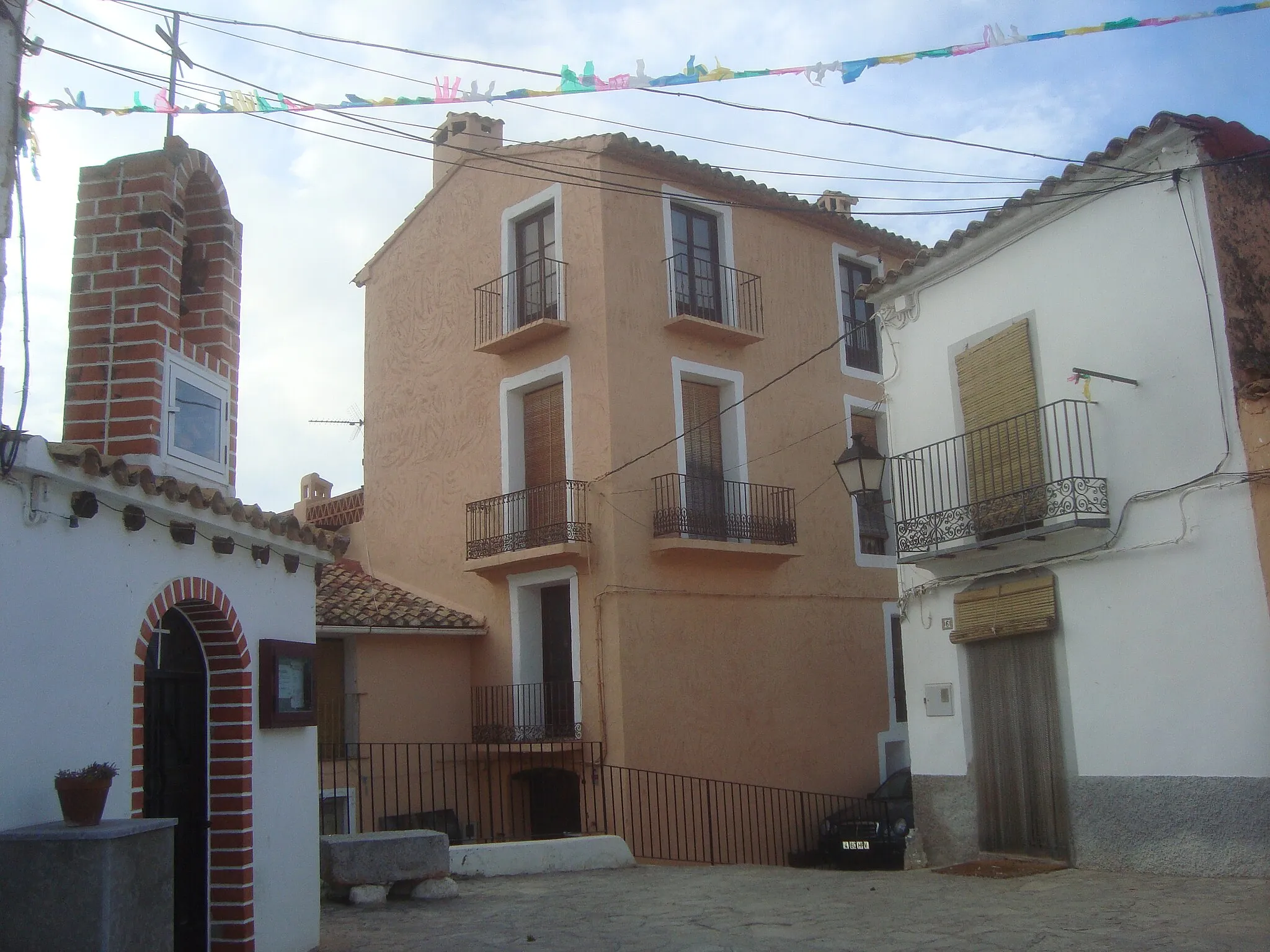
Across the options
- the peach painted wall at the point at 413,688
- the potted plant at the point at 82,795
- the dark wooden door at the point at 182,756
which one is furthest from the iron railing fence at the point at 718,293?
the potted plant at the point at 82,795

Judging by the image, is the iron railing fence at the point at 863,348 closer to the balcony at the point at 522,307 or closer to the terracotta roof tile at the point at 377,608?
the balcony at the point at 522,307

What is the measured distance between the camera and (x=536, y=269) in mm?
17438

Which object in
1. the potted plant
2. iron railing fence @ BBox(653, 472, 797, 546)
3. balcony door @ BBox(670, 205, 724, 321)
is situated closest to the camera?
the potted plant

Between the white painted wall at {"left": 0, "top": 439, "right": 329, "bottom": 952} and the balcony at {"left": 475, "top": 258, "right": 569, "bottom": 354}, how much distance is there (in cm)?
934

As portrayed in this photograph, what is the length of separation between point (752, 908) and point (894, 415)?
5520 mm

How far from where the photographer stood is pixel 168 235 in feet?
24.6

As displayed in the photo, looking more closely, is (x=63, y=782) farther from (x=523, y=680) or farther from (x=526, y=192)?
(x=526, y=192)

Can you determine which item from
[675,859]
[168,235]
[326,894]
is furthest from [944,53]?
[675,859]

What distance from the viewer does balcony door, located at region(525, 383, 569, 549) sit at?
53.1 feet

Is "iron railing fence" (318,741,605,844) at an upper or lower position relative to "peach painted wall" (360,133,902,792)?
lower

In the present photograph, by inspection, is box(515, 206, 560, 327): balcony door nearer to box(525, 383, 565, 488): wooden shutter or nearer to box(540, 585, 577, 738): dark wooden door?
box(525, 383, 565, 488): wooden shutter

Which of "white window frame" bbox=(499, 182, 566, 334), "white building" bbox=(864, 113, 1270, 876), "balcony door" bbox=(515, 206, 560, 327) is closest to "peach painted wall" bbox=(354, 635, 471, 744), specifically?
"white window frame" bbox=(499, 182, 566, 334)

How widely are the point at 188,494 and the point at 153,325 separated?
4.07ft

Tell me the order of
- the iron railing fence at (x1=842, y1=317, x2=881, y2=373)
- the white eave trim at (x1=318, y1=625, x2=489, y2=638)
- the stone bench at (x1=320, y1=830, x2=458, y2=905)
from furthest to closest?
1. the iron railing fence at (x1=842, y1=317, x2=881, y2=373)
2. the white eave trim at (x1=318, y1=625, x2=489, y2=638)
3. the stone bench at (x1=320, y1=830, x2=458, y2=905)
